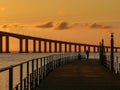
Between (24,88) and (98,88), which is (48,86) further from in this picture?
(24,88)

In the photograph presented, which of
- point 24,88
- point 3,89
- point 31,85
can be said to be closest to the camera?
point 24,88

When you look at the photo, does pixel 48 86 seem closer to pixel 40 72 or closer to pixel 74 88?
pixel 74 88

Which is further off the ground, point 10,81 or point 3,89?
point 10,81

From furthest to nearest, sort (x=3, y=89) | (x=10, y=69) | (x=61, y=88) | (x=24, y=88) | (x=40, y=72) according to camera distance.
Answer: (x=3, y=89)
(x=40, y=72)
(x=61, y=88)
(x=24, y=88)
(x=10, y=69)

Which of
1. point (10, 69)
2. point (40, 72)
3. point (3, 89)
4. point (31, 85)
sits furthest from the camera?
point (3, 89)

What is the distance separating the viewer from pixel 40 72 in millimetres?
23859

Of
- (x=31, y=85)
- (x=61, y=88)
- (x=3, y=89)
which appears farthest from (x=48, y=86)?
(x=3, y=89)

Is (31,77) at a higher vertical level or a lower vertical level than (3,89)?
higher

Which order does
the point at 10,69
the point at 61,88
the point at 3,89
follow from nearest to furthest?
1. the point at 10,69
2. the point at 61,88
3. the point at 3,89

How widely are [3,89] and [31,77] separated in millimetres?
30002

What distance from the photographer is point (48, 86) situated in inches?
805

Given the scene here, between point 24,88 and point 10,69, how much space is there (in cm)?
360

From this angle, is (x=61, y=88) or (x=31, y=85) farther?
(x=61, y=88)

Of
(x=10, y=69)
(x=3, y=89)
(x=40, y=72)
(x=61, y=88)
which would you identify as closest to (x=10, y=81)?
(x=10, y=69)
